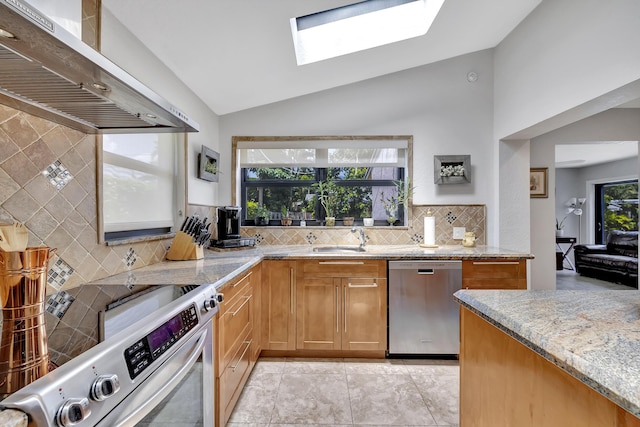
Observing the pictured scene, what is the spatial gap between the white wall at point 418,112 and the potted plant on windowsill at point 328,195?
55 centimetres

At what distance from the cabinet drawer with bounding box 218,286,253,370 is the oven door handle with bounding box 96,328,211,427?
34 cm

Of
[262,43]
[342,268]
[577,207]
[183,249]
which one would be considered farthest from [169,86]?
[577,207]

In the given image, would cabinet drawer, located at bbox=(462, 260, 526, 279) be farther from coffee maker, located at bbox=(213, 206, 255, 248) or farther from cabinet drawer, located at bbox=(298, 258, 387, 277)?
coffee maker, located at bbox=(213, 206, 255, 248)

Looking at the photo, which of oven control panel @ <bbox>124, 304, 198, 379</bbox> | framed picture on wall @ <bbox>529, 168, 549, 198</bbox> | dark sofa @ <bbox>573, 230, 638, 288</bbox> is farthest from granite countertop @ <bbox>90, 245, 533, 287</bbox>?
dark sofa @ <bbox>573, 230, 638, 288</bbox>

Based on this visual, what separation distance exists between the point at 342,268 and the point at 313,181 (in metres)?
1.23

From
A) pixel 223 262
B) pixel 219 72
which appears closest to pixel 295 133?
pixel 219 72

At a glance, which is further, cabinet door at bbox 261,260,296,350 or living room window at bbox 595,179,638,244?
living room window at bbox 595,179,638,244

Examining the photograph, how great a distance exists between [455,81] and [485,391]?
308cm

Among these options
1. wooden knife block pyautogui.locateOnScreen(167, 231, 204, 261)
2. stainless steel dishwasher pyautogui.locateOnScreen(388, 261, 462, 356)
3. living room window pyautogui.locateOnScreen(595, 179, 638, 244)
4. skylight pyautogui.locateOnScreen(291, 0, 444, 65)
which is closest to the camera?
wooden knife block pyautogui.locateOnScreen(167, 231, 204, 261)

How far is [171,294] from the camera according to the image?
4.05ft

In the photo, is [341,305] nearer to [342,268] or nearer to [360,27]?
[342,268]

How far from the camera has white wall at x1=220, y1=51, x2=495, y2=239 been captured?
3180 mm

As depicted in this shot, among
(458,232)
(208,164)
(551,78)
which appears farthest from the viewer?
(458,232)

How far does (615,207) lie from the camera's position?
682 cm
